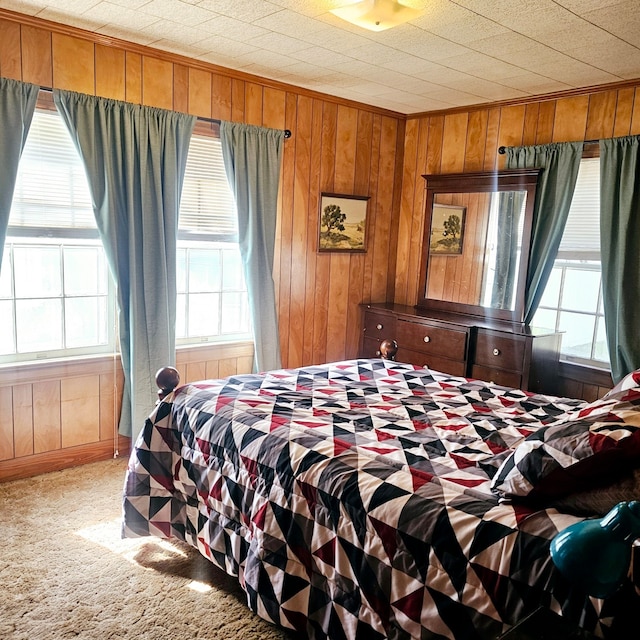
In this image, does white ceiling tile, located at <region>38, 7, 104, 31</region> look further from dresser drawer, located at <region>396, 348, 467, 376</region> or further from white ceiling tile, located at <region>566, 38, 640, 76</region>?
dresser drawer, located at <region>396, 348, 467, 376</region>

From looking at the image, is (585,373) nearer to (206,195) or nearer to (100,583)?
(206,195)

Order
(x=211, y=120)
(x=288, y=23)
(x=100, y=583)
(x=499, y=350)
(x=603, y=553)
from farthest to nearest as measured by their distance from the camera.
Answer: (x=499, y=350), (x=211, y=120), (x=288, y=23), (x=100, y=583), (x=603, y=553)

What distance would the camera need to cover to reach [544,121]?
4086 mm

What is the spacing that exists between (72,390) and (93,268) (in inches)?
28.4

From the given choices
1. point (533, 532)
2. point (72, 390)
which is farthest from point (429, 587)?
→ point (72, 390)

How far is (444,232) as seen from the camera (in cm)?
465

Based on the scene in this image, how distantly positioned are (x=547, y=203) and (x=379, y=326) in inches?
58.8

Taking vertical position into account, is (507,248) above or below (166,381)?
above

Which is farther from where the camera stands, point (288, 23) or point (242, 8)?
point (288, 23)

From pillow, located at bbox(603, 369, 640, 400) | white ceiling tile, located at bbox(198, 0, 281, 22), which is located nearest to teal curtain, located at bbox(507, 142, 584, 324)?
pillow, located at bbox(603, 369, 640, 400)

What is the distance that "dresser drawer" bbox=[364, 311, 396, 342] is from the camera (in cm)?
455

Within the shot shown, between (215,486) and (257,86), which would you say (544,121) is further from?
Result: (215,486)

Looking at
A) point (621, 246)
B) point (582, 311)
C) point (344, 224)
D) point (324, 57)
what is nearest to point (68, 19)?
point (324, 57)

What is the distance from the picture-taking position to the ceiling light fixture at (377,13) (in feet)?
8.46
